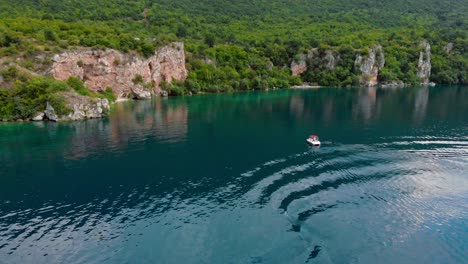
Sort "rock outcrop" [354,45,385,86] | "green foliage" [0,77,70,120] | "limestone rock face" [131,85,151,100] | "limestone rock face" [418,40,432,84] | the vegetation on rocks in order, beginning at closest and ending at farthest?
1. "green foliage" [0,77,70,120]
2. "limestone rock face" [131,85,151,100]
3. the vegetation on rocks
4. "rock outcrop" [354,45,385,86]
5. "limestone rock face" [418,40,432,84]

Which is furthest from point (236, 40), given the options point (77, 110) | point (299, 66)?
point (77, 110)

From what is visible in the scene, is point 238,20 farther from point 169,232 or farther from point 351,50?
point 169,232

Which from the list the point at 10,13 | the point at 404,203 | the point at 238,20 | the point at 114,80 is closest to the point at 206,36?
the point at 238,20

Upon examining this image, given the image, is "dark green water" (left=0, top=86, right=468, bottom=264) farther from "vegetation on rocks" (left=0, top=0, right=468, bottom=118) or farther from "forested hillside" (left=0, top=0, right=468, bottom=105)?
"forested hillside" (left=0, top=0, right=468, bottom=105)

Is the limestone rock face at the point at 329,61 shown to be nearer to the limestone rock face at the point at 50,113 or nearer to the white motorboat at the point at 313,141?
the white motorboat at the point at 313,141

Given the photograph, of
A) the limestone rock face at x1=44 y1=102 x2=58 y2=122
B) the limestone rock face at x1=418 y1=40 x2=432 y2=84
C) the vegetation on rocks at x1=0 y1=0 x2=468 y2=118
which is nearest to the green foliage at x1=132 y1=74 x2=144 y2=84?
the vegetation on rocks at x1=0 y1=0 x2=468 y2=118

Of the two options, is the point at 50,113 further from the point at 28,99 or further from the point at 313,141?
the point at 313,141
